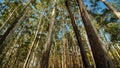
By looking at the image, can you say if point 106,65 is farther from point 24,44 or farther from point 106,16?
point 24,44

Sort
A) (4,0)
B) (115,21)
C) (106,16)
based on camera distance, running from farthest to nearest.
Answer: (106,16) < (115,21) < (4,0)

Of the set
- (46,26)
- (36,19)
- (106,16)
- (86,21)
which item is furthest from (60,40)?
(86,21)

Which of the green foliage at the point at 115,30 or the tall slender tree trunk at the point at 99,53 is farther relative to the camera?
the green foliage at the point at 115,30

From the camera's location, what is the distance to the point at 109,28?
15023 millimetres

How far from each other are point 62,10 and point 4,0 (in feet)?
21.7

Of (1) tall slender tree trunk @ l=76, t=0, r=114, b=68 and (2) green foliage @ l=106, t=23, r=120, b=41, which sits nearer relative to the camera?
(1) tall slender tree trunk @ l=76, t=0, r=114, b=68

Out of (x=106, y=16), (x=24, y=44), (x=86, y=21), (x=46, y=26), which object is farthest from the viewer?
(x=24, y=44)

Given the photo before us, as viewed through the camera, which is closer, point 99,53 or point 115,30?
point 99,53

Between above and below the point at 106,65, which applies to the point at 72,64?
below

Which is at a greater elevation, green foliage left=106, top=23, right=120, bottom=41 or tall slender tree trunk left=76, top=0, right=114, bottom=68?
tall slender tree trunk left=76, top=0, right=114, bottom=68

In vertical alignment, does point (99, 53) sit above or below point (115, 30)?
above

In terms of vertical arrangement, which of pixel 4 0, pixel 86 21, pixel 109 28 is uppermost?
pixel 86 21

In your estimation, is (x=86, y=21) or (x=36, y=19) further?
(x=36, y=19)

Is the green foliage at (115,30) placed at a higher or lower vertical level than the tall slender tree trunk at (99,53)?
lower
